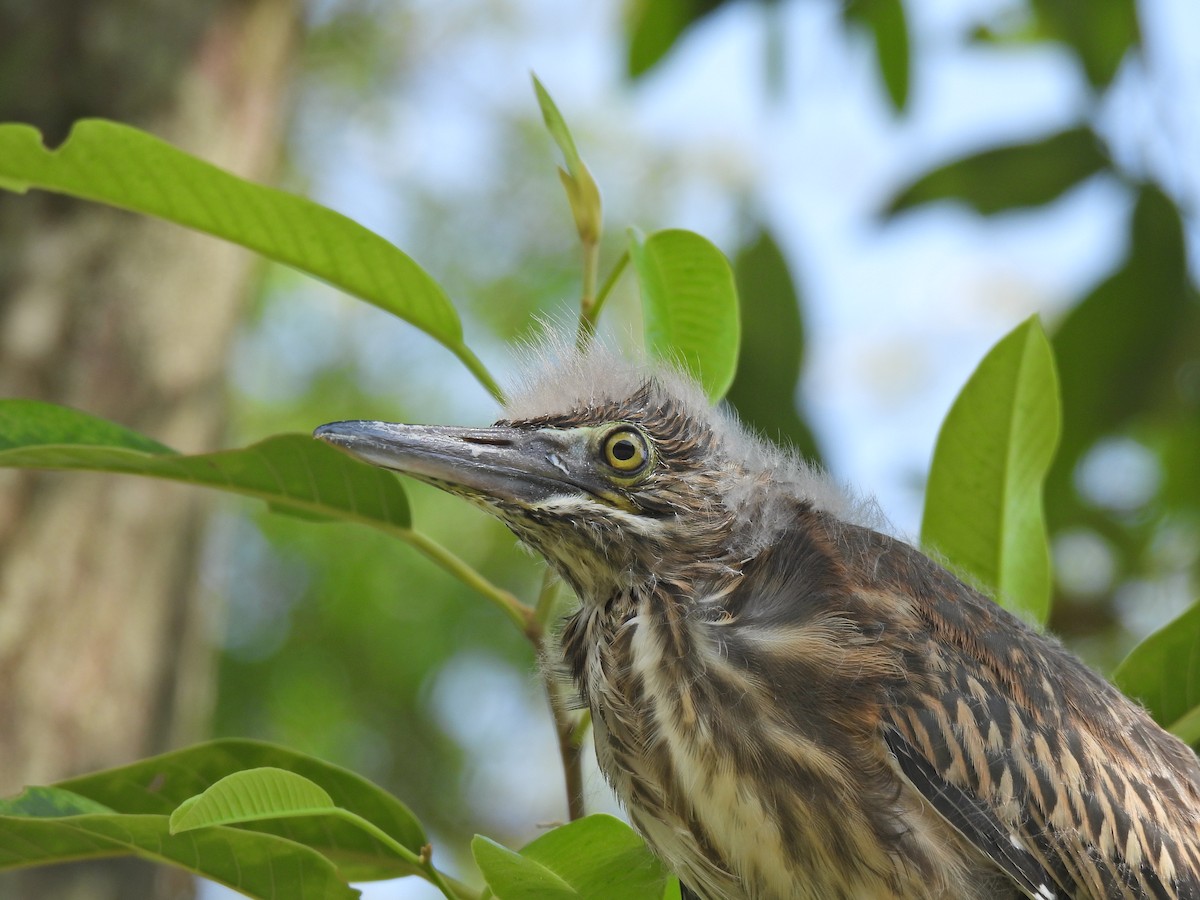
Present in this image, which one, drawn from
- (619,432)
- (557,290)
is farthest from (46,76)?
(557,290)

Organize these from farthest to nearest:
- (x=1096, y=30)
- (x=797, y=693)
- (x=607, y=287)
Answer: (x=1096, y=30), (x=607, y=287), (x=797, y=693)

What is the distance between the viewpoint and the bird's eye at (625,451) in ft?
5.84

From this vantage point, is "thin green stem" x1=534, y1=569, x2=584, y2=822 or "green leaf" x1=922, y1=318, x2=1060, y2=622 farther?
"green leaf" x1=922, y1=318, x2=1060, y2=622

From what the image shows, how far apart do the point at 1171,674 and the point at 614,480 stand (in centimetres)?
82

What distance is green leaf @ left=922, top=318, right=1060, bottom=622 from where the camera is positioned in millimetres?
1881

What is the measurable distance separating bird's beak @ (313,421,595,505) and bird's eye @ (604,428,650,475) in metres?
0.05

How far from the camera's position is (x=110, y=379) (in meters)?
3.07

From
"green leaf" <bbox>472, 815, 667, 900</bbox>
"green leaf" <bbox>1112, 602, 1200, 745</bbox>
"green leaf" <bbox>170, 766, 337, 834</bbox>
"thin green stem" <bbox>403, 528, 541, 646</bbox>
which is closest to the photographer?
"green leaf" <bbox>170, 766, 337, 834</bbox>

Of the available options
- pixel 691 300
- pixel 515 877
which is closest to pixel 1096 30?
pixel 691 300

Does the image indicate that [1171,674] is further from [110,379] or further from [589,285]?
[110,379]

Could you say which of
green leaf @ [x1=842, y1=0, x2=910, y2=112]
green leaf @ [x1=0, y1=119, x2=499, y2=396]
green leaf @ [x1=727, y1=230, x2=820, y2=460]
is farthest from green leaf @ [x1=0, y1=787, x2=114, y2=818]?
green leaf @ [x1=842, y1=0, x2=910, y2=112]

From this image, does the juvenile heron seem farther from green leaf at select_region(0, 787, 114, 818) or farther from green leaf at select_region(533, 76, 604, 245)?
Answer: green leaf at select_region(0, 787, 114, 818)

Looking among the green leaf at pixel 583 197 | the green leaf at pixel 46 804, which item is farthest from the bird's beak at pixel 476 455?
the green leaf at pixel 46 804

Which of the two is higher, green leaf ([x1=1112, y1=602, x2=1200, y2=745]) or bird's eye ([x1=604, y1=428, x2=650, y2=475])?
bird's eye ([x1=604, y1=428, x2=650, y2=475])
